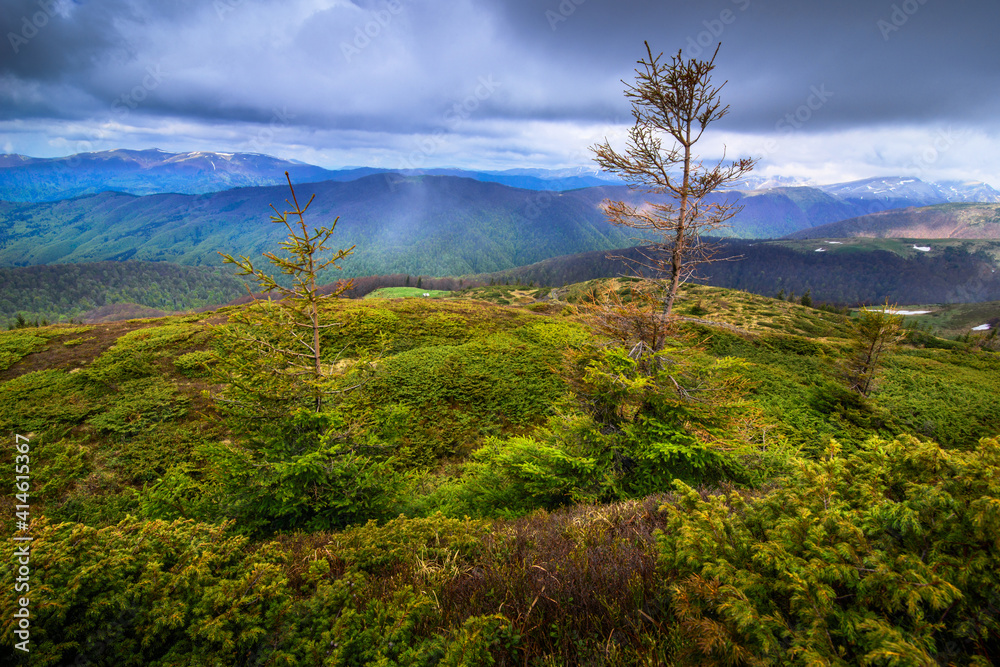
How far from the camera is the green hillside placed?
8.92 ft

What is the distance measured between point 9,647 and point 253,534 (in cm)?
344

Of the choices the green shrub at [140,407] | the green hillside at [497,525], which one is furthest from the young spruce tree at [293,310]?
the green shrub at [140,407]

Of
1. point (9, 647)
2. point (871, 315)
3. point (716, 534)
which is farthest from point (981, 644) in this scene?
point (871, 315)

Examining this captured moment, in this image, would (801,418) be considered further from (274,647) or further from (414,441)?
(274,647)

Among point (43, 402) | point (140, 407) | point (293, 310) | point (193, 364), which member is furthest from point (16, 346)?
point (293, 310)

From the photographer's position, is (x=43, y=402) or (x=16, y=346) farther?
(x=16, y=346)

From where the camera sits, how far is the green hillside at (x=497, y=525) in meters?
2.72

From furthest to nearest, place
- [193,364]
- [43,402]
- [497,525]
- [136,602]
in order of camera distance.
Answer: [193,364]
[43,402]
[497,525]
[136,602]

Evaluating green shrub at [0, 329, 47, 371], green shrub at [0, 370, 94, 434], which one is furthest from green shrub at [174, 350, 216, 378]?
green shrub at [0, 329, 47, 371]

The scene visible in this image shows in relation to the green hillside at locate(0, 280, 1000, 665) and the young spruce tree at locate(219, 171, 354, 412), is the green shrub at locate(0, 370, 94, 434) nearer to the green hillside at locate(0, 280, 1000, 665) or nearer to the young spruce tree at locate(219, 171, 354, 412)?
the green hillside at locate(0, 280, 1000, 665)

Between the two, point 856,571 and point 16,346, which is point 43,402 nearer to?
point 16,346

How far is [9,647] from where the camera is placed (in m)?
2.94

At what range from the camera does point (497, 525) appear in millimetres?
5934

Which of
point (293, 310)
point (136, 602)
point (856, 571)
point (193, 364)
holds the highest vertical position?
point (293, 310)
